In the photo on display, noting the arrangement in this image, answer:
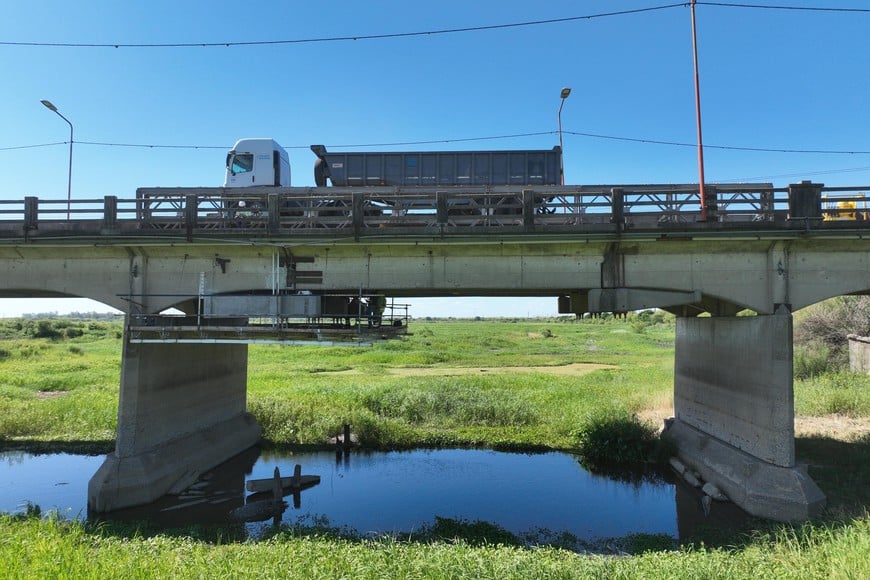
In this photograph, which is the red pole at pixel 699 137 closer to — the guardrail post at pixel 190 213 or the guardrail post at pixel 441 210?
the guardrail post at pixel 441 210

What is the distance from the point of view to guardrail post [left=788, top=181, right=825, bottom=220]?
12633 mm

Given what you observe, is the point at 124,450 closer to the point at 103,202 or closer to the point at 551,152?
the point at 103,202

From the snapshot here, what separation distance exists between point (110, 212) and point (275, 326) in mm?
5620

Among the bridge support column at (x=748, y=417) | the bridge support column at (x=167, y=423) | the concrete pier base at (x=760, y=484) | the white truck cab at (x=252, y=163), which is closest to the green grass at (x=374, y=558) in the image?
the concrete pier base at (x=760, y=484)

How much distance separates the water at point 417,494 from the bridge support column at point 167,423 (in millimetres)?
536

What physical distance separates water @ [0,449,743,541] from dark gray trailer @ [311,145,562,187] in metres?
10.2

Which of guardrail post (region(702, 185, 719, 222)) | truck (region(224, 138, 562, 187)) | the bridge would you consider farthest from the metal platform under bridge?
guardrail post (region(702, 185, 719, 222))

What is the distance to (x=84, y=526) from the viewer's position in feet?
37.8

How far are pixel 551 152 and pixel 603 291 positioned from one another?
600 centimetres

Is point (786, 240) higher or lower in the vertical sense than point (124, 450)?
higher

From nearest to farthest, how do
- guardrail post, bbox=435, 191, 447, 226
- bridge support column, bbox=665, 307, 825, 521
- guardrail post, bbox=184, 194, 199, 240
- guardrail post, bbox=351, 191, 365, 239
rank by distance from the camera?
bridge support column, bbox=665, 307, 825, 521, guardrail post, bbox=435, 191, 447, 226, guardrail post, bbox=351, 191, 365, 239, guardrail post, bbox=184, 194, 199, 240

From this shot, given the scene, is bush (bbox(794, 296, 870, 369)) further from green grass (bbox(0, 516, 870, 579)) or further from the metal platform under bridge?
the metal platform under bridge

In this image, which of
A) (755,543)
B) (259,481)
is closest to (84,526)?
(259,481)

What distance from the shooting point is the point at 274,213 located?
13.2m
